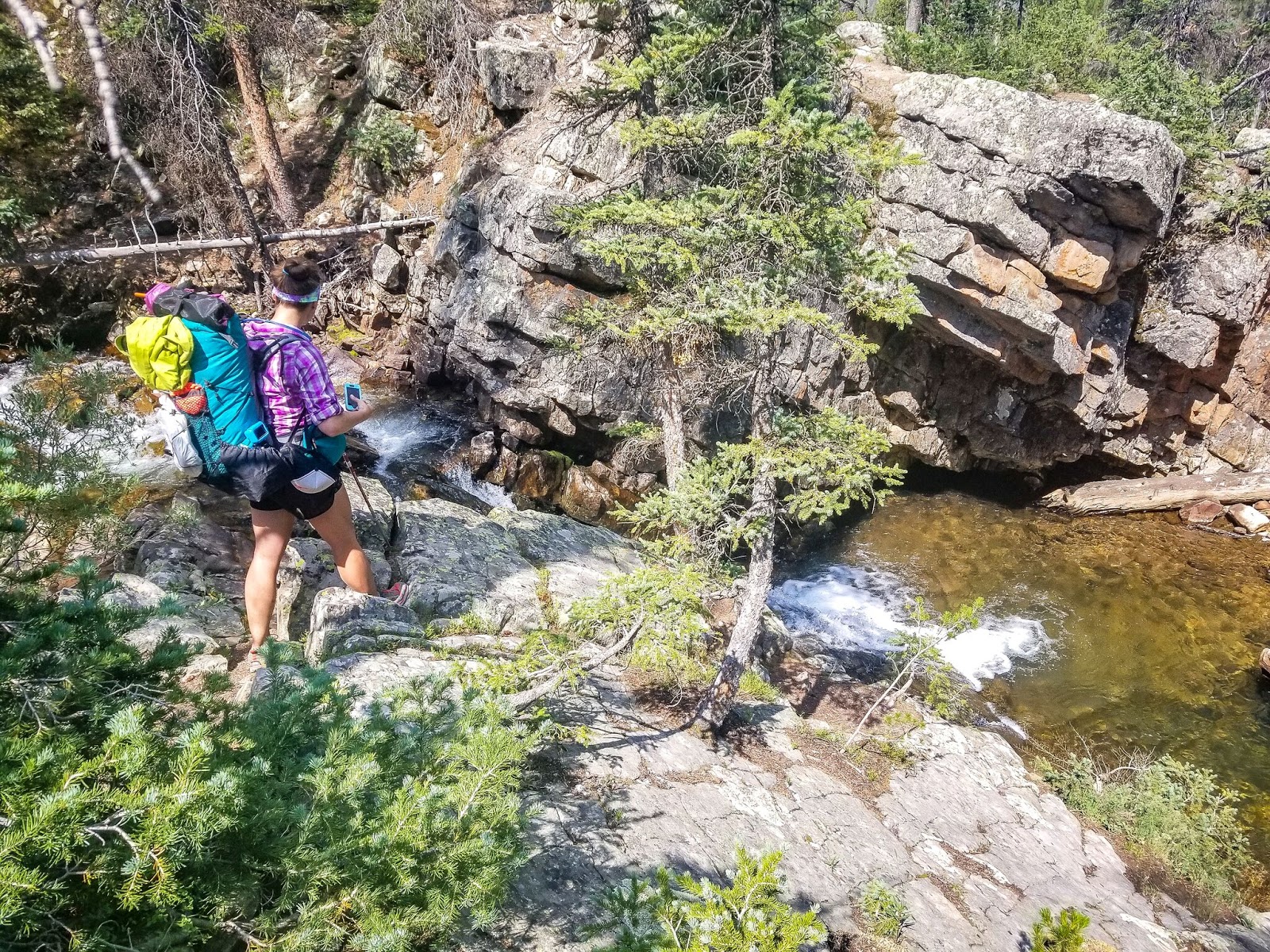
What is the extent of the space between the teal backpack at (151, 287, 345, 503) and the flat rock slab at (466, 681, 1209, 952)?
269 cm

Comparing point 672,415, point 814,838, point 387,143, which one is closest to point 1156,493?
point 672,415

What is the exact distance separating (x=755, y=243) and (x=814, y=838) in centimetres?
509

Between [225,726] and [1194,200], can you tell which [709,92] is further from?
[1194,200]

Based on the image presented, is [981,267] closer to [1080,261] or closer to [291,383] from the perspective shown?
[1080,261]

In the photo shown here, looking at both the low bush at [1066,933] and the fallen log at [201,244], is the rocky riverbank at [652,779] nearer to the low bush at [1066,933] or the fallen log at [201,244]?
the low bush at [1066,933]

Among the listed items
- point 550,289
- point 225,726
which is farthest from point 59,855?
point 550,289

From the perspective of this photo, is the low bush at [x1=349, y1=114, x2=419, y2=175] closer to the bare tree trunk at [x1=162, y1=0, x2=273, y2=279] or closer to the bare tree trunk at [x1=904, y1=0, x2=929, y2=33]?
the bare tree trunk at [x1=162, y1=0, x2=273, y2=279]

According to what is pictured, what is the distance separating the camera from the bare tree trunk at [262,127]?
41.9ft

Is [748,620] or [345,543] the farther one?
[748,620]

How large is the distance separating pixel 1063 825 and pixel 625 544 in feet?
19.7

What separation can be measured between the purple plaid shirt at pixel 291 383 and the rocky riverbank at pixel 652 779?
1.54 m

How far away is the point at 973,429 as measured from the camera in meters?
14.1

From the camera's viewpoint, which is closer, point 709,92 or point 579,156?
point 709,92

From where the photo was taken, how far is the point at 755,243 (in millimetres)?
5941
